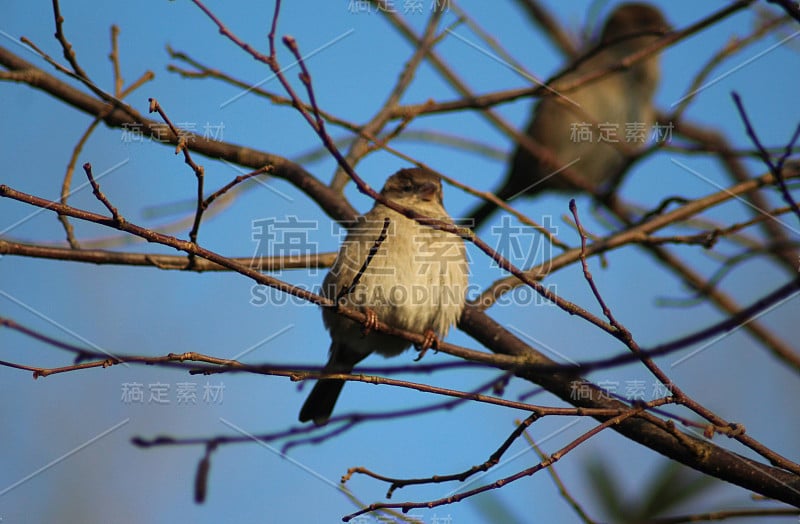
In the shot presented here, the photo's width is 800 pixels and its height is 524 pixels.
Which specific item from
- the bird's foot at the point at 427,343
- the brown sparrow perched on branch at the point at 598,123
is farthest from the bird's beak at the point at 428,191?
the brown sparrow perched on branch at the point at 598,123

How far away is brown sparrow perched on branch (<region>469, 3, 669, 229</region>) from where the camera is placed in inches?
299

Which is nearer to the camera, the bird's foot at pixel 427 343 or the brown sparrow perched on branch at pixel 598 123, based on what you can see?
the bird's foot at pixel 427 343

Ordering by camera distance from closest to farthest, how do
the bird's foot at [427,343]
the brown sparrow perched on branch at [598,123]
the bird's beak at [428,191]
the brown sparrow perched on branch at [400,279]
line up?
1. the bird's foot at [427,343]
2. the brown sparrow perched on branch at [400,279]
3. the bird's beak at [428,191]
4. the brown sparrow perched on branch at [598,123]

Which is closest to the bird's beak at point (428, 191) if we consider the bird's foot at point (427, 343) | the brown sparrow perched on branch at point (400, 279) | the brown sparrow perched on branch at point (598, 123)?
A: the brown sparrow perched on branch at point (400, 279)

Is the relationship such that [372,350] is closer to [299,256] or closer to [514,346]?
[299,256]

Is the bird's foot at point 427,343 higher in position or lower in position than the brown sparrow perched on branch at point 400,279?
lower

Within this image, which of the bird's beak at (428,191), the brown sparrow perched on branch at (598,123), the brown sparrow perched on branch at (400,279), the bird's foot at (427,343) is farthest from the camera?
the brown sparrow perched on branch at (598,123)

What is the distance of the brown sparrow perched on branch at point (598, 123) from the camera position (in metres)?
7.59

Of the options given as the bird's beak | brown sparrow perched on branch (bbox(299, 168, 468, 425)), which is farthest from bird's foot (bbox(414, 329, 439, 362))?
the bird's beak

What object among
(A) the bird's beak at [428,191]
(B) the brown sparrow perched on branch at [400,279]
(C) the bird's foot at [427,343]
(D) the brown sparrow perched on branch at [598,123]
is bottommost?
(C) the bird's foot at [427,343]

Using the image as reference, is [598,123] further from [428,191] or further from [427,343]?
[427,343]

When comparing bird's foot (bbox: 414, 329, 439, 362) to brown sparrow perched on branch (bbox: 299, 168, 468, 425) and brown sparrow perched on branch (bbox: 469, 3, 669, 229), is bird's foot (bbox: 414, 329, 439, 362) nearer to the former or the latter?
brown sparrow perched on branch (bbox: 299, 168, 468, 425)

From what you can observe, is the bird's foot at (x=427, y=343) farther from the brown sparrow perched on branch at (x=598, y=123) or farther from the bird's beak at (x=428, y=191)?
the brown sparrow perched on branch at (x=598, y=123)

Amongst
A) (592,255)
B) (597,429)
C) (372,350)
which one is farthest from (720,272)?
(372,350)
